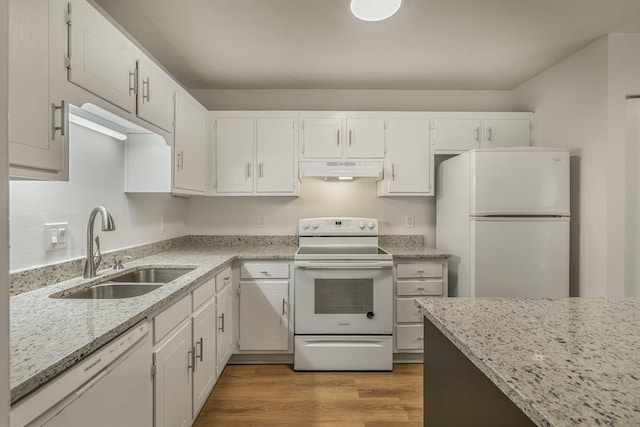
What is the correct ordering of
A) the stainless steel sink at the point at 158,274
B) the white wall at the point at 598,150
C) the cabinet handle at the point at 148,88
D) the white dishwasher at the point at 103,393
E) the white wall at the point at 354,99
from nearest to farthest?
the white dishwasher at the point at 103,393
the cabinet handle at the point at 148,88
the stainless steel sink at the point at 158,274
the white wall at the point at 598,150
the white wall at the point at 354,99


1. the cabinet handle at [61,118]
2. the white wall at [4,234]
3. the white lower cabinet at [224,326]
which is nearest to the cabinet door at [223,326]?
the white lower cabinet at [224,326]

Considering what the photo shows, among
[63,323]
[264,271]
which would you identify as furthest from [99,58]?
[264,271]

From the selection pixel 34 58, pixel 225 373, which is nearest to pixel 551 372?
pixel 34 58

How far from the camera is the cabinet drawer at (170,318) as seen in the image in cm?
137

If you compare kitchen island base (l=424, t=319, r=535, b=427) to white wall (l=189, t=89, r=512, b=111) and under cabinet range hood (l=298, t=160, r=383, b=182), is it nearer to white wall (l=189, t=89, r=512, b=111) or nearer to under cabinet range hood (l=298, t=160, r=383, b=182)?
under cabinet range hood (l=298, t=160, r=383, b=182)

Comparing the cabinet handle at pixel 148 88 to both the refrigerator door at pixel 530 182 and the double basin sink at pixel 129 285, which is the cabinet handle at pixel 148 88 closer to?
the double basin sink at pixel 129 285

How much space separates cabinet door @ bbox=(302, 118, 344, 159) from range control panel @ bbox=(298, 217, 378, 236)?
0.60m

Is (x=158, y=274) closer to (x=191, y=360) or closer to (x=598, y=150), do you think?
(x=191, y=360)

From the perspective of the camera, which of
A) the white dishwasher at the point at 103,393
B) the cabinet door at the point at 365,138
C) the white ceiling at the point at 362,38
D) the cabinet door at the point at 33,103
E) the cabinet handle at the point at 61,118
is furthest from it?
the cabinet door at the point at 365,138

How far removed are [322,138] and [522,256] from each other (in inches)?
72.6

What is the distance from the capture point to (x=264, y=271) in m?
2.68

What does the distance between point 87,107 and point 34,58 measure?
0.42 metres

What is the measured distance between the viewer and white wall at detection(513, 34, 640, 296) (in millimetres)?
2236

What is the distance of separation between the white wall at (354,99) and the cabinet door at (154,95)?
1106mm
